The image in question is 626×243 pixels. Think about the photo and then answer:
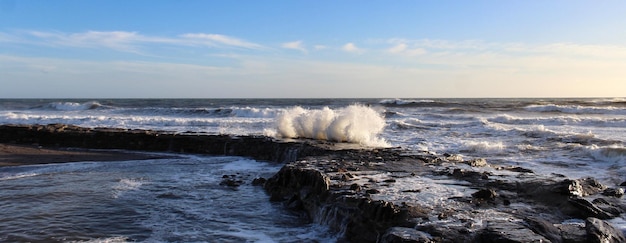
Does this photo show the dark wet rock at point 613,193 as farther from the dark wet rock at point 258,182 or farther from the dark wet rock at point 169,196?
the dark wet rock at point 169,196

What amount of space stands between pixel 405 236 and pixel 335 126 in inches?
436

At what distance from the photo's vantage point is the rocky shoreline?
5102 mm

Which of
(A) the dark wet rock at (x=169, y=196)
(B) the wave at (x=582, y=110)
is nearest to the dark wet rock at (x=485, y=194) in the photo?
(A) the dark wet rock at (x=169, y=196)

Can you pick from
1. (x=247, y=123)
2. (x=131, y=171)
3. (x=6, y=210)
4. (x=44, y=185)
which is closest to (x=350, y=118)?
(x=131, y=171)

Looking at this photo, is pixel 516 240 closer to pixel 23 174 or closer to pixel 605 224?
pixel 605 224

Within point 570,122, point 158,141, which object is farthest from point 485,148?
point 570,122

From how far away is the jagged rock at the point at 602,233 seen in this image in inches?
194

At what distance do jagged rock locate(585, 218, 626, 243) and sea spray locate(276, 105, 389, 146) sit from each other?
10.1 meters

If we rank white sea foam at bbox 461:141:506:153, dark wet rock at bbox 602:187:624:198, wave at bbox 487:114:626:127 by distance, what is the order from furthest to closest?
wave at bbox 487:114:626:127 < white sea foam at bbox 461:141:506:153 < dark wet rock at bbox 602:187:624:198

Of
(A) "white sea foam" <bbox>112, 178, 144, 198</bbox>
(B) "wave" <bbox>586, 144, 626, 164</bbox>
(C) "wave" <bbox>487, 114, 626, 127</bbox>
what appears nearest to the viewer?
(A) "white sea foam" <bbox>112, 178, 144, 198</bbox>

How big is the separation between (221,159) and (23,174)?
5.31 m

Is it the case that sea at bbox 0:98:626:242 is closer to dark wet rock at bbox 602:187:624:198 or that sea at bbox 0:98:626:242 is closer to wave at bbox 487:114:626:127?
dark wet rock at bbox 602:187:624:198

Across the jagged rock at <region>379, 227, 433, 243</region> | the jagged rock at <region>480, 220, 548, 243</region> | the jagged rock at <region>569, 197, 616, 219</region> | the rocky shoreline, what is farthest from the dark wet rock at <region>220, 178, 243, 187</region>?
the jagged rock at <region>569, 197, 616, 219</region>

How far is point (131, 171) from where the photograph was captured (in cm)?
1199
